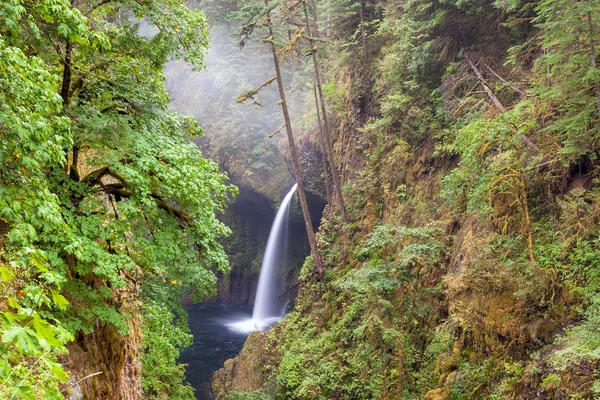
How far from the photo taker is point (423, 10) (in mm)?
13633

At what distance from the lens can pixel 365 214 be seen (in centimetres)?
1631

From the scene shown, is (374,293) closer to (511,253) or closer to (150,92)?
(511,253)

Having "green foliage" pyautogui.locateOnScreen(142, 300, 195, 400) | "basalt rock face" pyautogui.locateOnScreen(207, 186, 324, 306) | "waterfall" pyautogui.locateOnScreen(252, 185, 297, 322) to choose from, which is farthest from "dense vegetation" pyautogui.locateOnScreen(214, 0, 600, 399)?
"basalt rock face" pyautogui.locateOnScreen(207, 186, 324, 306)

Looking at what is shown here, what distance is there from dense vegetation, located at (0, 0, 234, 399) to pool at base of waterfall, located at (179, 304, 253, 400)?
13.7 m

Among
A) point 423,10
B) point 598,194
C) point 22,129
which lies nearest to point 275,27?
point 423,10

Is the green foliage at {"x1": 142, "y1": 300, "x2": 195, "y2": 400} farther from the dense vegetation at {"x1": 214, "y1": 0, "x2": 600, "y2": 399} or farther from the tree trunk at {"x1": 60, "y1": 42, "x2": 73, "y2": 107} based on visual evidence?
the tree trunk at {"x1": 60, "y1": 42, "x2": 73, "y2": 107}

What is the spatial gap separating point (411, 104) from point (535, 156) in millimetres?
6590

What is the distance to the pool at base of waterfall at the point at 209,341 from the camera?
21047 millimetres

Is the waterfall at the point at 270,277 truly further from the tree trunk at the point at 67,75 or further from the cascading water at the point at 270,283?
the tree trunk at the point at 67,75

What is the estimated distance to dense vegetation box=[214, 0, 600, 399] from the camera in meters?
6.96

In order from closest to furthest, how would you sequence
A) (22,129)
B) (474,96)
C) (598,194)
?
1. (22,129)
2. (598,194)
3. (474,96)

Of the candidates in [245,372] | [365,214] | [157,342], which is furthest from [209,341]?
[157,342]

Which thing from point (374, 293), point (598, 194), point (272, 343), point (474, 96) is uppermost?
point (474, 96)

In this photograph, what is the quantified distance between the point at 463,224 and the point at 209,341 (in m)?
19.1
